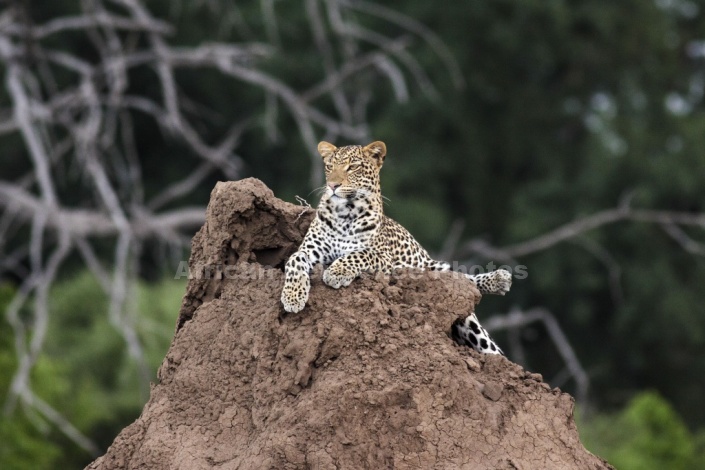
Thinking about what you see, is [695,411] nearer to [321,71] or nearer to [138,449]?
[321,71]

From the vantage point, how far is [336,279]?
7.26m

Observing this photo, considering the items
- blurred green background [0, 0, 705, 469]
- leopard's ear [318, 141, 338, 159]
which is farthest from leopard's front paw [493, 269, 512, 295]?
blurred green background [0, 0, 705, 469]

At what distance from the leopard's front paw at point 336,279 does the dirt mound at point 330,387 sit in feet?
A: 0.13

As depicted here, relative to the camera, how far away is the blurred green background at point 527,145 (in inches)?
1035

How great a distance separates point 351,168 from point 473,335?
1.19 meters

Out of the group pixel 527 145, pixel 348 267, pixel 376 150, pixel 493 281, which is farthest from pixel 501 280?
pixel 527 145

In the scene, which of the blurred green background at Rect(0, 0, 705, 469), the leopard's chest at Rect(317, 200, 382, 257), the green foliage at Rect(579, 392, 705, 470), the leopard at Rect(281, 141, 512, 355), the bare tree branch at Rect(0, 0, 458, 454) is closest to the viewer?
the leopard at Rect(281, 141, 512, 355)

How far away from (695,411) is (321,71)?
33.1ft

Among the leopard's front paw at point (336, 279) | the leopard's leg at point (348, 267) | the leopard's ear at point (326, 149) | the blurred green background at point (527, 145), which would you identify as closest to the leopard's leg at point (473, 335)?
the leopard's leg at point (348, 267)

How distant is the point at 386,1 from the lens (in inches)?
1180

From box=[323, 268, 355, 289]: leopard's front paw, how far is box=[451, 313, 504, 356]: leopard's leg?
0.85 meters

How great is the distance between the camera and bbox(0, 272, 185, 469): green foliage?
16.7m

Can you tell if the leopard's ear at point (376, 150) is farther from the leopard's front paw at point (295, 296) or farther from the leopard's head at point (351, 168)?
the leopard's front paw at point (295, 296)

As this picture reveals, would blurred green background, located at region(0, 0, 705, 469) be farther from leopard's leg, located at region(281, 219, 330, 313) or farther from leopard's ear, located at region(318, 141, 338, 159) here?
leopard's leg, located at region(281, 219, 330, 313)
